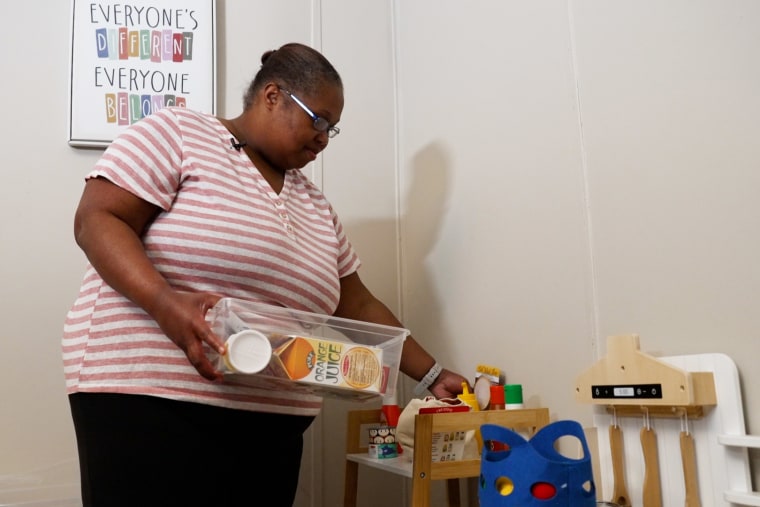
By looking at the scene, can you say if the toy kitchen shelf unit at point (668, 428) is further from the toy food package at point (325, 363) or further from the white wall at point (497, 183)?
the toy food package at point (325, 363)

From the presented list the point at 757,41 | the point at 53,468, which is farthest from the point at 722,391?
the point at 53,468

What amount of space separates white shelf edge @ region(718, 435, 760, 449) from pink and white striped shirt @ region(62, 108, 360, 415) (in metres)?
0.58

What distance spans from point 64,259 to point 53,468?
46 cm

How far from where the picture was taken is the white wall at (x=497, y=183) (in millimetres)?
889

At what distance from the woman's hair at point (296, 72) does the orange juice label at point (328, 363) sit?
483mm

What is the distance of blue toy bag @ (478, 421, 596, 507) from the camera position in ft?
2.37

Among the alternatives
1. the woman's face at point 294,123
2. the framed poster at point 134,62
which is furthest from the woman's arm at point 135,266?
the framed poster at point 134,62

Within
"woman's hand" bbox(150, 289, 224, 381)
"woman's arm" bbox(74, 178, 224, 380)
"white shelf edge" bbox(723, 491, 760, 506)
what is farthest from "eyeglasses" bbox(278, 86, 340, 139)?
"white shelf edge" bbox(723, 491, 760, 506)

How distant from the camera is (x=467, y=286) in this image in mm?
1409

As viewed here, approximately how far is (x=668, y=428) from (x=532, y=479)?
0.30m

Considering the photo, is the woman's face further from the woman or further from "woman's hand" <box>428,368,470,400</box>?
"woman's hand" <box>428,368,470,400</box>

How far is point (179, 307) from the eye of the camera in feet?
→ 2.49

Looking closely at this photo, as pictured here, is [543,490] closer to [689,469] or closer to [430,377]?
[689,469]

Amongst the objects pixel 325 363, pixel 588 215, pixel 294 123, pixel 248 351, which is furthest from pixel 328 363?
pixel 588 215
